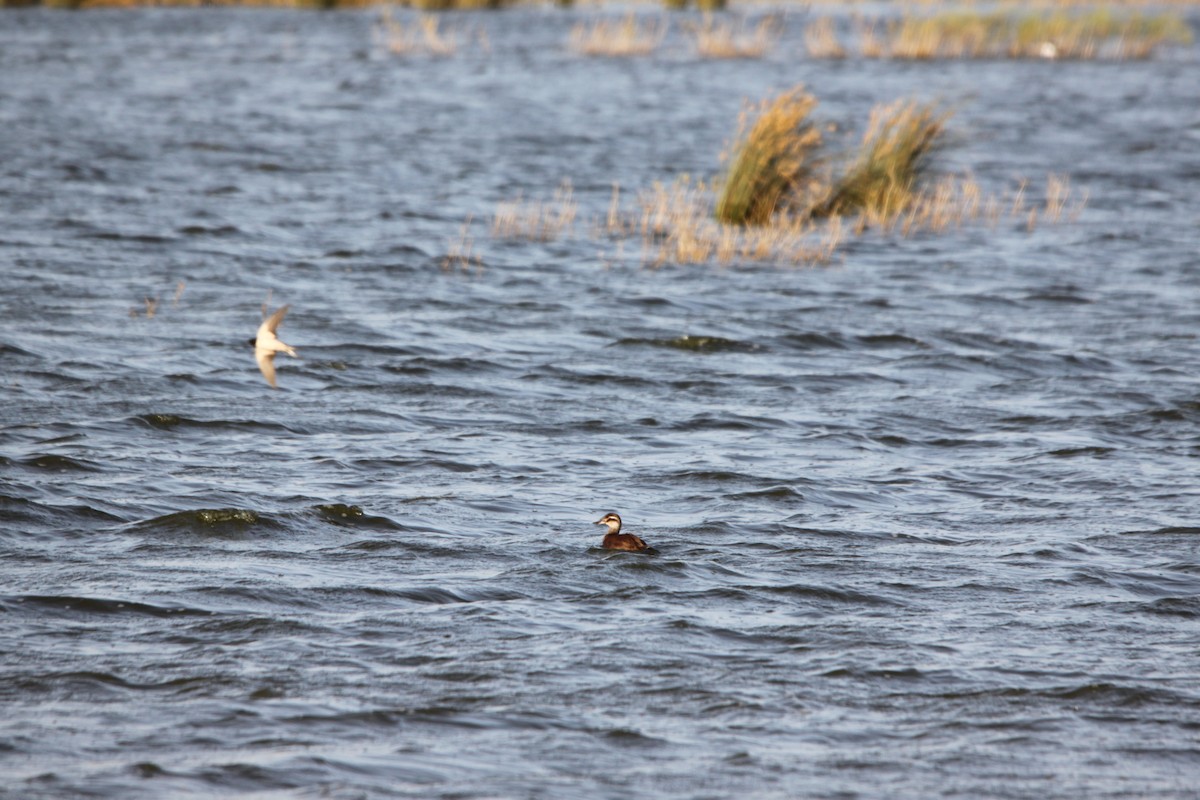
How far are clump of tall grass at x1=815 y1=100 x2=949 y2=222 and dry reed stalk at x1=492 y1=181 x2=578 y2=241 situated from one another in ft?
9.59

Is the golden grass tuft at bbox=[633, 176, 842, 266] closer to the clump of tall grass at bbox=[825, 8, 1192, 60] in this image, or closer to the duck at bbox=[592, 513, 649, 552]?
the duck at bbox=[592, 513, 649, 552]

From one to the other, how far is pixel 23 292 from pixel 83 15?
1366 inches

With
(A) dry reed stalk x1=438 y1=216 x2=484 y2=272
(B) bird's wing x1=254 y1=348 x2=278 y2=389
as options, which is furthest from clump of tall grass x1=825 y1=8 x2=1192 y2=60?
(B) bird's wing x1=254 y1=348 x2=278 y2=389

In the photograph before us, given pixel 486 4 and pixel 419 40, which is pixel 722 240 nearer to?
pixel 419 40

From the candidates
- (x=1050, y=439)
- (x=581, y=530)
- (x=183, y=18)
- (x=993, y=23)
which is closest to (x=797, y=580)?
(x=581, y=530)

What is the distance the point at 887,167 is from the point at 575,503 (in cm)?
939

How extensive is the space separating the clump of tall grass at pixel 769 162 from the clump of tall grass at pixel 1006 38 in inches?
771

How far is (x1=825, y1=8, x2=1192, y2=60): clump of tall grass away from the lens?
35125 millimetres

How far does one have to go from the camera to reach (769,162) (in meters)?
15.9

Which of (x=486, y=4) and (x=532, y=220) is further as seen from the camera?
(x=486, y=4)

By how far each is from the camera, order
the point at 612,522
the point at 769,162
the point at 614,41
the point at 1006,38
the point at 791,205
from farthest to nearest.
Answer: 1. the point at 614,41
2. the point at 1006,38
3. the point at 791,205
4. the point at 769,162
5. the point at 612,522

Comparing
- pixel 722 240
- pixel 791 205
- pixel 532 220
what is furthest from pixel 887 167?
pixel 532 220

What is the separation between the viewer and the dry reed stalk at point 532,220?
16.8 m

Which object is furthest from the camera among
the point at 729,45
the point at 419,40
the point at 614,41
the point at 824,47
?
the point at 419,40
